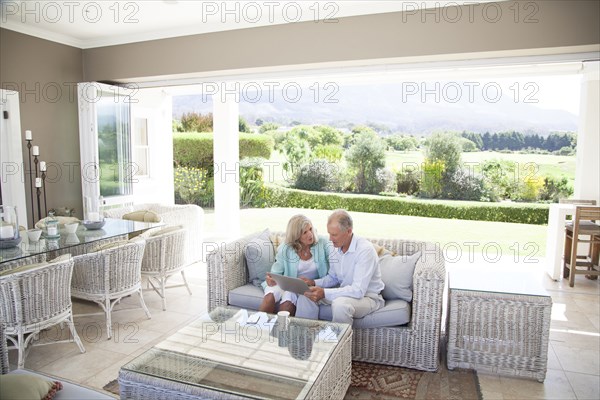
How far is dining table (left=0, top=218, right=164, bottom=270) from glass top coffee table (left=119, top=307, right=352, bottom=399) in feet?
4.53

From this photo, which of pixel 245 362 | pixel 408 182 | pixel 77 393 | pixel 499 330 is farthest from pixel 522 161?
pixel 77 393

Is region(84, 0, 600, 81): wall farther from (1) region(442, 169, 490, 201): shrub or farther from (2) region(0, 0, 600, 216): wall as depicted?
(1) region(442, 169, 490, 201): shrub

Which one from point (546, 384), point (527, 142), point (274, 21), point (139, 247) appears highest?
point (274, 21)

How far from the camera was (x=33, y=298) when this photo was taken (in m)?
2.81

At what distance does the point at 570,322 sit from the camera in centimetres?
387

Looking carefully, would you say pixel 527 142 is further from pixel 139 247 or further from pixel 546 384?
pixel 139 247

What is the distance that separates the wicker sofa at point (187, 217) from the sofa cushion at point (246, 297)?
6.28 feet

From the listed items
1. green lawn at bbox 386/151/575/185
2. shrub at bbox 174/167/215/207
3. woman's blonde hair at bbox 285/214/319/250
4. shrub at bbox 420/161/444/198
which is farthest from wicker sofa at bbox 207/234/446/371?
shrub at bbox 174/167/215/207

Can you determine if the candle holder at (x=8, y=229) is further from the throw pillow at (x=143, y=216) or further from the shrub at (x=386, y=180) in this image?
the shrub at (x=386, y=180)

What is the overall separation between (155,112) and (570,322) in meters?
5.70

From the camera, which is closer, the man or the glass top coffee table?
the glass top coffee table

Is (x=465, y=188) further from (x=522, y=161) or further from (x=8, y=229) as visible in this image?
(x=8, y=229)

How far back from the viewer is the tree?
8.38 meters

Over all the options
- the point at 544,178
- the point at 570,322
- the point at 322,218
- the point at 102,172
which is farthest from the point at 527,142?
the point at 102,172
